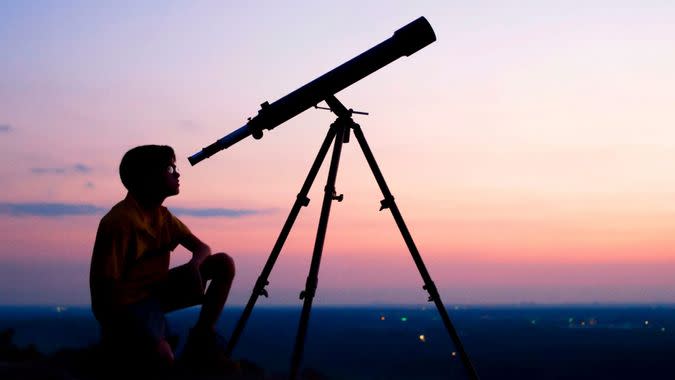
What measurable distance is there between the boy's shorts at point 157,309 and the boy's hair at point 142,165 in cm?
84

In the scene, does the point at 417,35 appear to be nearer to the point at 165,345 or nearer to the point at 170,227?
the point at 170,227

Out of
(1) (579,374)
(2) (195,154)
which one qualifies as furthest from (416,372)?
(2) (195,154)

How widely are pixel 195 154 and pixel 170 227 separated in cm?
167

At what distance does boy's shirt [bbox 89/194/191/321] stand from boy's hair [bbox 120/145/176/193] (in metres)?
0.14

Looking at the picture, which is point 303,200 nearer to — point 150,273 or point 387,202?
point 387,202

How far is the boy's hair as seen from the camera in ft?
22.3

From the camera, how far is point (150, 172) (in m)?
6.77

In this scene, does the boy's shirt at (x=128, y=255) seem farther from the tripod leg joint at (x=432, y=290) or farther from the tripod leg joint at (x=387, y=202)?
the tripod leg joint at (x=432, y=290)

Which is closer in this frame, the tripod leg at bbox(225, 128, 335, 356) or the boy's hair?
the boy's hair

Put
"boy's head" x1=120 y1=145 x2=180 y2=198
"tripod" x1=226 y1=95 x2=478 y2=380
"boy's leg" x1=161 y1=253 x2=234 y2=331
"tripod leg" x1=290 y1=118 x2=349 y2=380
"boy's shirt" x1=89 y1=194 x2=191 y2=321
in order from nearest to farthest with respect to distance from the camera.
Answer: "boy's shirt" x1=89 y1=194 x2=191 y2=321
"boy's leg" x1=161 y1=253 x2=234 y2=331
"boy's head" x1=120 y1=145 x2=180 y2=198
"tripod leg" x1=290 y1=118 x2=349 y2=380
"tripod" x1=226 y1=95 x2=478 y2=380

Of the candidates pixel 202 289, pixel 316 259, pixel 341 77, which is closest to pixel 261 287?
pixel 316 259

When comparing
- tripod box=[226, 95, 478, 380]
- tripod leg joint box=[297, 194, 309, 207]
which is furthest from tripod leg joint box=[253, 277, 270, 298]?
tripod leg joint box=[297, 194, 309, 207]

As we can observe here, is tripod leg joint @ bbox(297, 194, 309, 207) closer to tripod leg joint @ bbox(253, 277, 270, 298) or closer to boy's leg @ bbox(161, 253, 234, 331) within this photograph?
tripod leg joint @ bbox(253, 277, 270, 298)

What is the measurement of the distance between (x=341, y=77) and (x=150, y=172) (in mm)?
2308
